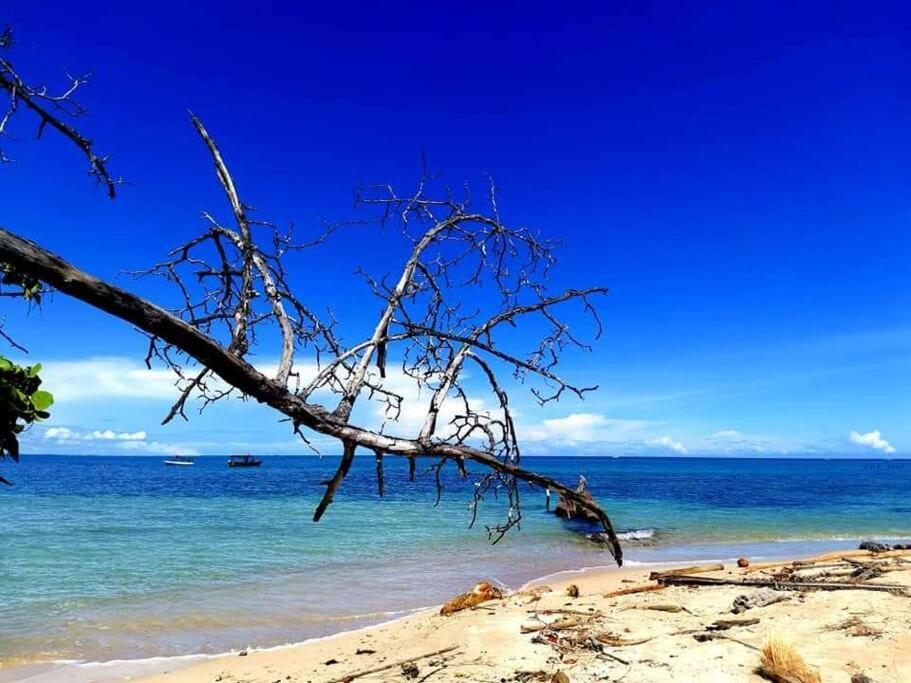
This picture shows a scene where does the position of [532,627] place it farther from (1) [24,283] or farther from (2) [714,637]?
(1) [24,283]

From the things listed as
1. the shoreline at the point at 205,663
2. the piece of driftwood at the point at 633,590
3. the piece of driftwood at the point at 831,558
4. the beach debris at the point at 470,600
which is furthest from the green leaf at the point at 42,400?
the piece of driftwood at the point at 831,558

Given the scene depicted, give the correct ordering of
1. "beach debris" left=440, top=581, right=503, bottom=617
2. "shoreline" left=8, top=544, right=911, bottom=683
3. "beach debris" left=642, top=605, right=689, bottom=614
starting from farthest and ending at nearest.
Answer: "beach debris" left=440, top=581, right=503, bottom=617
"beach debris" left=642, top=605, right=689, bottom=614
"shoreline" left=8, top=544, right=911, bottom=683

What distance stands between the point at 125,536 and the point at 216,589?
33.0 feet

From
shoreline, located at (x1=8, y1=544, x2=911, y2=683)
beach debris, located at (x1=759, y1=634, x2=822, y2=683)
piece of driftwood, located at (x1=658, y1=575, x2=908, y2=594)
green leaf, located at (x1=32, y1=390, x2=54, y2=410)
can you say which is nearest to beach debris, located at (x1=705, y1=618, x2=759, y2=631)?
beach debris, located at (x1=759, y1=634, x2=822, y2=683)

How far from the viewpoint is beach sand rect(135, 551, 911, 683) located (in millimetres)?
7059

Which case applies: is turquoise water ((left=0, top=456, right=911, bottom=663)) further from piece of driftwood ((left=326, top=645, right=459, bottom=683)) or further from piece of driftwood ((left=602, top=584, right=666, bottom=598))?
piece of driftwood ((left=602, top=584, right=666, bottom=598))

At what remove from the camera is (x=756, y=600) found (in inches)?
390

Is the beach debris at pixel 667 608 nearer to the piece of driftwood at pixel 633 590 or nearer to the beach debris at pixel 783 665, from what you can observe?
the piece of driftwood at pixel 633 590

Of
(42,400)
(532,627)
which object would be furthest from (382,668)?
(42,400)

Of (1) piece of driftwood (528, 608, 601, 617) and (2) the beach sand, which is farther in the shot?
(1) piece of driftwood (528, 608, 601, 617)

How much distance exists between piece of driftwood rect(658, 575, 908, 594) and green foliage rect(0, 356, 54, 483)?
10999 mm

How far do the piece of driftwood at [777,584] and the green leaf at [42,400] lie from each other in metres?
11.0

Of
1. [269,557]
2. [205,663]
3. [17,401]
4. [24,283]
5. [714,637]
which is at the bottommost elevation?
[205,663]

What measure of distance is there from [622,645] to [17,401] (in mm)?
6944
